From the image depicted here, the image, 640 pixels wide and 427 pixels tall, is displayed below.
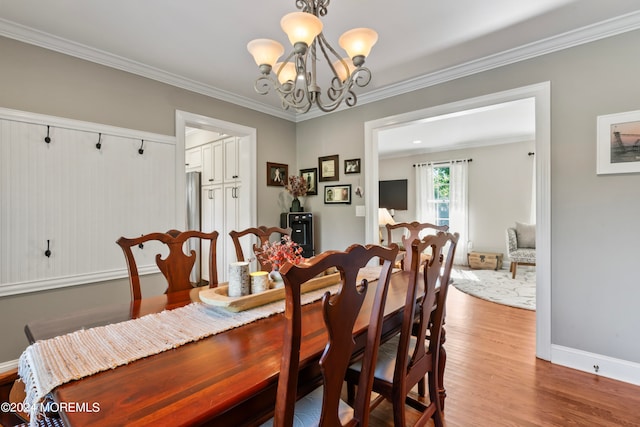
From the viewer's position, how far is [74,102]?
7.70 feet

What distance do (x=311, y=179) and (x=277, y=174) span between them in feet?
1.50

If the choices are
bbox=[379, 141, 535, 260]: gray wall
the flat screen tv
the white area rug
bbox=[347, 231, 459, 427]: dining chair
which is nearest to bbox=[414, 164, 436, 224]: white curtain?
the flat screen tv

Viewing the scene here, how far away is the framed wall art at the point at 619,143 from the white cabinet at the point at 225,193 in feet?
10.6

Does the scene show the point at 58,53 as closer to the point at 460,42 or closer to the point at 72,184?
the point at 72,184

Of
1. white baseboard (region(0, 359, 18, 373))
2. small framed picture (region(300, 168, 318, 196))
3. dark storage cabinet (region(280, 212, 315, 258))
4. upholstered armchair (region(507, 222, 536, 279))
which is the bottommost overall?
white baseboard (region(0, 359, 18, 373))

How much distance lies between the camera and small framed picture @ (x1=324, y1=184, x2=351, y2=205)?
3.62m

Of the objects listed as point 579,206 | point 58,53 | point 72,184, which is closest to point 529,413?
point 579,206

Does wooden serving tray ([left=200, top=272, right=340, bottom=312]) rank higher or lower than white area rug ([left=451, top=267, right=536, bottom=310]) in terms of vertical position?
higher

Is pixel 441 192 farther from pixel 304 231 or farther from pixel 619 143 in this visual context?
pixel 619 143

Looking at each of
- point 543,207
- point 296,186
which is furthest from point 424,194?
point 543,207

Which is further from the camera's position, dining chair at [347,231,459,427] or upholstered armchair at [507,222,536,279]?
upholstered armchair at [507,222,536,279]

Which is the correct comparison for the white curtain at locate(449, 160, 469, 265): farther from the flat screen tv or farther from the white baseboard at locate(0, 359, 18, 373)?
the white baseboard at locate(0, 359, 18, 373)

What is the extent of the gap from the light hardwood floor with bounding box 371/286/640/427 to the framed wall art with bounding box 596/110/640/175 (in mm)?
1510

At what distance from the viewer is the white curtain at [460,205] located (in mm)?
6332
